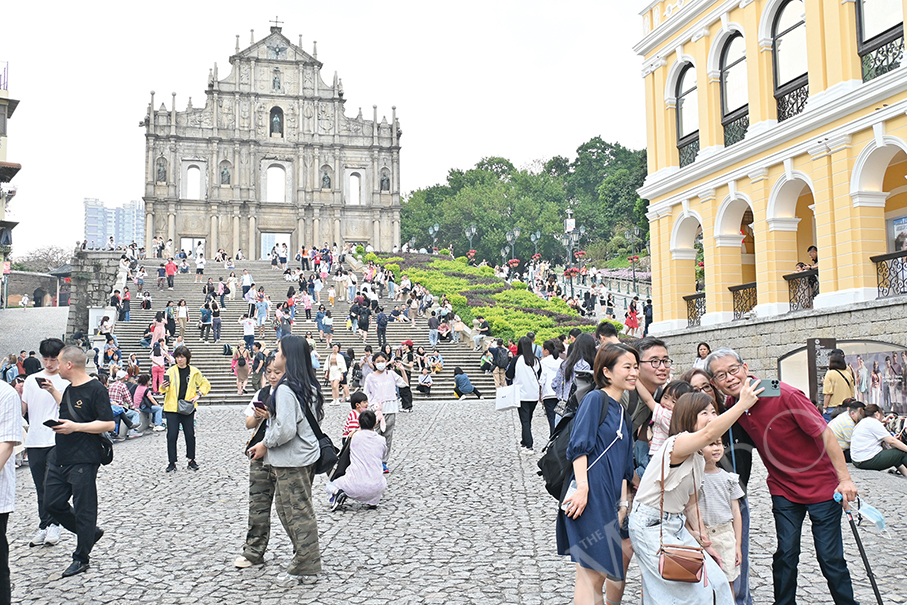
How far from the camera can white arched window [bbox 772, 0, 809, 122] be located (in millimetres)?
15688

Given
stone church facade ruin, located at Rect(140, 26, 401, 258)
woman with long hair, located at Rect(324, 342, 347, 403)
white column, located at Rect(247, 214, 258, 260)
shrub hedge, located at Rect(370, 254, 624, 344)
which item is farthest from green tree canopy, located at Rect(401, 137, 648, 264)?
woman with long hair, located at Rect(324, 342, 347, 403)

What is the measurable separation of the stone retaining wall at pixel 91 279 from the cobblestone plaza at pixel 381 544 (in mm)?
30350

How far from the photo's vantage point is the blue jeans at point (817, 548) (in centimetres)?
438

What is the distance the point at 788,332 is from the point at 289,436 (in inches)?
492

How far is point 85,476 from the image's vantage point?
5.94 m

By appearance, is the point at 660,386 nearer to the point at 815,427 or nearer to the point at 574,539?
the point at 815,427

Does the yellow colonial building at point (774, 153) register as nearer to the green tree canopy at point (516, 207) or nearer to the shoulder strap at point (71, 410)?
the shoulder strap at point (71, 410)

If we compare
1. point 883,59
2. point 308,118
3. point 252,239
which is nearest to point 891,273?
point 883,59

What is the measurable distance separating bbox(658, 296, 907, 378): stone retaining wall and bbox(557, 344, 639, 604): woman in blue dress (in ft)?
34.6

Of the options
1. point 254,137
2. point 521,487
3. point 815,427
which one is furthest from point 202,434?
point 254,137

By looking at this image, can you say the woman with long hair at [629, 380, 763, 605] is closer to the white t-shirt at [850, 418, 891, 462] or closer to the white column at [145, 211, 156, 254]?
the white t-shirt at [850, 418, 891, 462]

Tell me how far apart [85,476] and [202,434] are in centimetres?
863

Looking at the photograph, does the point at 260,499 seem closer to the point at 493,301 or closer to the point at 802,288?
the point at 802,288

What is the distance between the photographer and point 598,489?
4.01 metres
